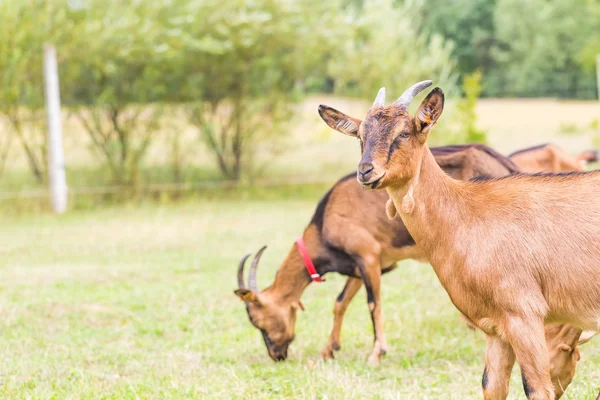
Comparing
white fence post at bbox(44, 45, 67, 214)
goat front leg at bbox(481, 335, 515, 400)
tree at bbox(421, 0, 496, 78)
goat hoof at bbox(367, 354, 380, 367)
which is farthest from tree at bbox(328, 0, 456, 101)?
goat front leg at bbox(481, 335, 515, 400)

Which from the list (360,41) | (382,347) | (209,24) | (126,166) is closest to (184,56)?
(209,24)

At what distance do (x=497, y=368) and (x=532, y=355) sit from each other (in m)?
0.42

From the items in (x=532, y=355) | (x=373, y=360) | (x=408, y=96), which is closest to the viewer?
(x=532, y=355)

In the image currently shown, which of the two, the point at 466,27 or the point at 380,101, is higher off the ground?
the point at 380,101

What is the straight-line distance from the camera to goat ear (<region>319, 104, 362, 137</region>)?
5.35 metres

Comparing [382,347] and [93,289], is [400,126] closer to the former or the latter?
[382,347]

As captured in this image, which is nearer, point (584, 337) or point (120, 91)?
point (584, 337)

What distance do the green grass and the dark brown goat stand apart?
0.30 m

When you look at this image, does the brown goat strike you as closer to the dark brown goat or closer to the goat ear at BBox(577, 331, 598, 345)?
the dark brown goat

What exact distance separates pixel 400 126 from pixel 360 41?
16.6 metres

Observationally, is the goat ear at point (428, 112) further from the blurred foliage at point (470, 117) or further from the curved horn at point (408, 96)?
the blurred foliage at point (470, 117)

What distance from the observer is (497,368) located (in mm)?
5039

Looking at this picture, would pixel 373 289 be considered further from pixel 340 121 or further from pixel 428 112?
pixel 428 112

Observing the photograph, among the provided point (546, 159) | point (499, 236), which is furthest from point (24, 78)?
point (499, 236)
